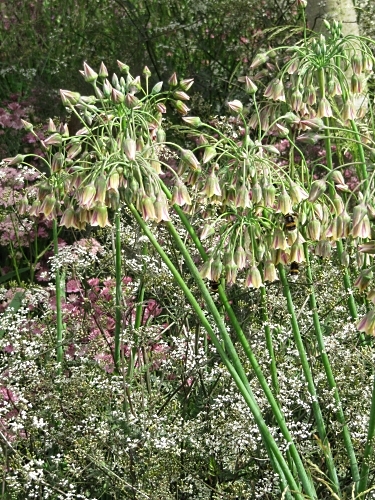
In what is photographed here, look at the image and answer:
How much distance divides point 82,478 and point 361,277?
149 centimetres

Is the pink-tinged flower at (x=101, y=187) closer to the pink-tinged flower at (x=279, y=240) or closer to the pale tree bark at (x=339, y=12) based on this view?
the pink-tinged flower at (x=279, y=240)

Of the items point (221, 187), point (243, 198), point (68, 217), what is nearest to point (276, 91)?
point (221, 187)

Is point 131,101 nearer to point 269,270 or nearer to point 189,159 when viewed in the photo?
point 189,159

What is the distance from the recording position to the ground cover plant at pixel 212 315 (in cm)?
204

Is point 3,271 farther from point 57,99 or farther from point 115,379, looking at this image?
point 115,379

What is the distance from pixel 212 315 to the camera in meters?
2.75

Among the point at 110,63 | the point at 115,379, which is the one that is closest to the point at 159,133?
the point at 115,379

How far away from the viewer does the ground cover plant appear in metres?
2.04

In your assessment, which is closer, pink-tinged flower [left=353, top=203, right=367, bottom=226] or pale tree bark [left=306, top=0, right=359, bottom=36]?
pink-tinged flower [left=353, top=203, right=367, bottom=226]

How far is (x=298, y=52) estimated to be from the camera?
2.33m

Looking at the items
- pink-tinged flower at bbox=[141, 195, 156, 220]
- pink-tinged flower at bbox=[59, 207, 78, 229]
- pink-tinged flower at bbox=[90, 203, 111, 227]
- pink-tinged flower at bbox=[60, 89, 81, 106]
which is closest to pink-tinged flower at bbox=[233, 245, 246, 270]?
pink-tinged flower at bbox=[141, 195, 156, 220]

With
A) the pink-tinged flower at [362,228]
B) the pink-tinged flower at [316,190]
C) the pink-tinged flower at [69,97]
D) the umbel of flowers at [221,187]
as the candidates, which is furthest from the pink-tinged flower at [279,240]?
the pink-tinged flower at [69,97]

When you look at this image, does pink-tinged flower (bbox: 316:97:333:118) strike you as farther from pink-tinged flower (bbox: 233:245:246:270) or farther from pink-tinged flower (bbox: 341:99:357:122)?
pink-tinged flower (bbox: 233:245:246:270)

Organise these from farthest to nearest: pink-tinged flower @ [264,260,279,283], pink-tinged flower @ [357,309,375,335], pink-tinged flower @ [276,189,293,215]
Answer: pink-tinged flower @ [264,260,279,283]
pink-tinged flower @ [276,189,293,215]
pink-tinged flower @ [357,309,375,335]
